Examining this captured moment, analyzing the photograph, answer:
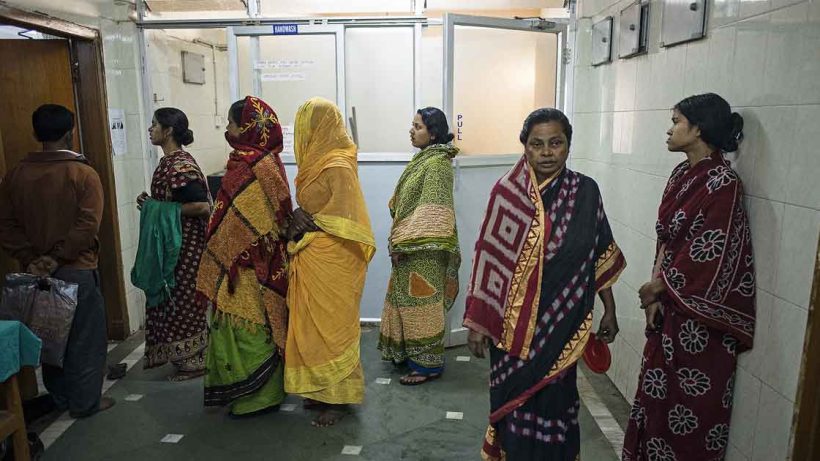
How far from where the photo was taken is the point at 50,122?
2600 mm

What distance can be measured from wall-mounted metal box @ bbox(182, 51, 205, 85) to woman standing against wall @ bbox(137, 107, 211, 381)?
185cm

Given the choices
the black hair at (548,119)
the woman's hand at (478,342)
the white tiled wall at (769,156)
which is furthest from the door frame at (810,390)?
the woman's hand at (478,342)

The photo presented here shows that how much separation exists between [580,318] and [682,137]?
693 mm

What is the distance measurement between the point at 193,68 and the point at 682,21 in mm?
3884

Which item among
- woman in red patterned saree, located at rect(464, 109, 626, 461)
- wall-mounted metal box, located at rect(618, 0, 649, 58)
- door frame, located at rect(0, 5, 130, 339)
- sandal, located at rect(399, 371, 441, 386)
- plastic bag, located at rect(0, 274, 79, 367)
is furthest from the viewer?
door frame, located at rect(0, 5, 130, 339)

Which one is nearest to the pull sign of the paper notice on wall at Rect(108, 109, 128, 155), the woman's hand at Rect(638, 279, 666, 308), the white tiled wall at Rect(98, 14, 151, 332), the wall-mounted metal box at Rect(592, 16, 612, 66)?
the white tiled wall at Rect(98, 14, 151, 332)

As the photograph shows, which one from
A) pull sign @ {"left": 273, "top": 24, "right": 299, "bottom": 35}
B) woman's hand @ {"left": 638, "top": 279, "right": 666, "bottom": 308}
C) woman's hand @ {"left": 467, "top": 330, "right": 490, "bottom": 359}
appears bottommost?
woman's hand @ {"left": 467, "top": 330, "right": 490, "bottom": 359}

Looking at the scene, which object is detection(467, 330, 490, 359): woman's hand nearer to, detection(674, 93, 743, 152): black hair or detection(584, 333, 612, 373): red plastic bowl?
detection(584, 333, 612, 373): red plastic bowl

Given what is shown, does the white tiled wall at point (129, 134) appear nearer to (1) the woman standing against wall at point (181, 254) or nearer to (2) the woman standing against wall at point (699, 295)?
(1) the woman standing against wall at point (181, 254)

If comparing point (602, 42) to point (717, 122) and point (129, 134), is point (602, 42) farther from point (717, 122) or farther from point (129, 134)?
point (129, 134)

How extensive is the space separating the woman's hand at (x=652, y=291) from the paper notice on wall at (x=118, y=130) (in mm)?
3180

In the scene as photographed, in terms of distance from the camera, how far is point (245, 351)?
2699 millimetres

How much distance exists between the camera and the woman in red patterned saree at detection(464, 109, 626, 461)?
180 cm

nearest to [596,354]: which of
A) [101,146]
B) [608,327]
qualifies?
[608,327]
